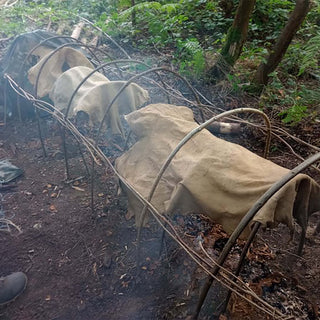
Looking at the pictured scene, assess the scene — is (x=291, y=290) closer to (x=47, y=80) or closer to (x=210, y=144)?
(x=210, y=144)

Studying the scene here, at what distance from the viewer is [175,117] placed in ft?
10.2

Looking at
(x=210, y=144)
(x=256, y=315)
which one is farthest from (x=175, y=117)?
(x=256, y=315)

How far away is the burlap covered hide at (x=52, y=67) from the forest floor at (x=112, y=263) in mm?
1632

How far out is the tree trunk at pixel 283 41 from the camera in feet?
16.6

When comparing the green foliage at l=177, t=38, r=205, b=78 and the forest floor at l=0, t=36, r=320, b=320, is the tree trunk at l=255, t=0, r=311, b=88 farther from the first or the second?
the forest floor at l=0, t=36, r=320, b=320

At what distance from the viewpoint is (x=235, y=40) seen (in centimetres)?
626

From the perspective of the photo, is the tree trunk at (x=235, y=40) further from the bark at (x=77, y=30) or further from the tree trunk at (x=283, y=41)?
the bark at (x=77, y=30)

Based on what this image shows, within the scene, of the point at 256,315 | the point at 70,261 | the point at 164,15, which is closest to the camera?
the point at 256,315

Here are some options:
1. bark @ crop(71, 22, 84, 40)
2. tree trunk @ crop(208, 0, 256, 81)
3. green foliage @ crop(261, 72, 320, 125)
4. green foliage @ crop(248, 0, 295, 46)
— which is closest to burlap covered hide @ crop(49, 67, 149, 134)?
green foliage @ crop(261, 72, 320, 125)

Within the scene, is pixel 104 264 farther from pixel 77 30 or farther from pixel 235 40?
pixel 77 30

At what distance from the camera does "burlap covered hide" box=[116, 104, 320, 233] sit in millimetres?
2098

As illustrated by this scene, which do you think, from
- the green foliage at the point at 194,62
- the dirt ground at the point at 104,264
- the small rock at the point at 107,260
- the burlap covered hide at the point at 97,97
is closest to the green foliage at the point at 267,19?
the green foliage at the point at 194,62

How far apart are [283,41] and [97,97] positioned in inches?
161

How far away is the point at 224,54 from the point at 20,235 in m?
5.52
